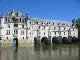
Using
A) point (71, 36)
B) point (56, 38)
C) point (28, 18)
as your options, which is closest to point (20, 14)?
point (28, 18)

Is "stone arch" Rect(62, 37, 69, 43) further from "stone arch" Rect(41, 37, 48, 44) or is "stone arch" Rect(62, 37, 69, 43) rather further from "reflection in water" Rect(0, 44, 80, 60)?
"reflection in water" Rect(0, 44, 80, 60)

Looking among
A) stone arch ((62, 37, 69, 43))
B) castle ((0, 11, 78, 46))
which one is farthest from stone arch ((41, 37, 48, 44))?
stone arch ((62, 37, 69, 43))

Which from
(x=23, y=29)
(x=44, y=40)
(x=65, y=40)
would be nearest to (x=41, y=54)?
(x=23, y=29)

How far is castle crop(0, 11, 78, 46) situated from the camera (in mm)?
66188

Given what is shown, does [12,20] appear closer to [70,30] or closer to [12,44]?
[12,44]

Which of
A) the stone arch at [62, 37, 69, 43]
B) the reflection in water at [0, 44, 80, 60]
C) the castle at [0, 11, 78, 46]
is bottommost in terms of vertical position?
the reflection in water at [0, 44, 80, 60]

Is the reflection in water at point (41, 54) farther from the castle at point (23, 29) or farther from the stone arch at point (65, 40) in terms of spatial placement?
the stone arch at point (65, 40)

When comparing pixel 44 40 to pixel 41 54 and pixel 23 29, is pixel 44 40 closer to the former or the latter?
pixel 23 29

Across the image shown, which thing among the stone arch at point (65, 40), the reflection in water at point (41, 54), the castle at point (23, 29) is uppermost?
the castle at point (23, 29)

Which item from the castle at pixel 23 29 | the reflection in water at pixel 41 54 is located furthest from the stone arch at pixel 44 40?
the reflection in water at pixel 41 54

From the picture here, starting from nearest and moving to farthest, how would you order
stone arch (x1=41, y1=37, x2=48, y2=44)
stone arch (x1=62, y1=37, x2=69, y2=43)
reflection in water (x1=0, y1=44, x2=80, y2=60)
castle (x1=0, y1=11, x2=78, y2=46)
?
1. reflection in water (x1=0, y1=44, x2=80, y2=60)
2. castle (x1=0, y1=11, x2=78, y2=46)
3. stone arch (x1=41, y1=37, x2=48, y2=44)
4. stone arch (x1=62, y1=37, x2=69, y2=43)

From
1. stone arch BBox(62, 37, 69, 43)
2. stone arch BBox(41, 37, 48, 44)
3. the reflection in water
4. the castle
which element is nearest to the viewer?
the reflection in water

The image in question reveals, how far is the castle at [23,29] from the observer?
2606 inches

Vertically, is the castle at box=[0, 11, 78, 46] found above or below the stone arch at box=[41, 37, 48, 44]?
Result: above
